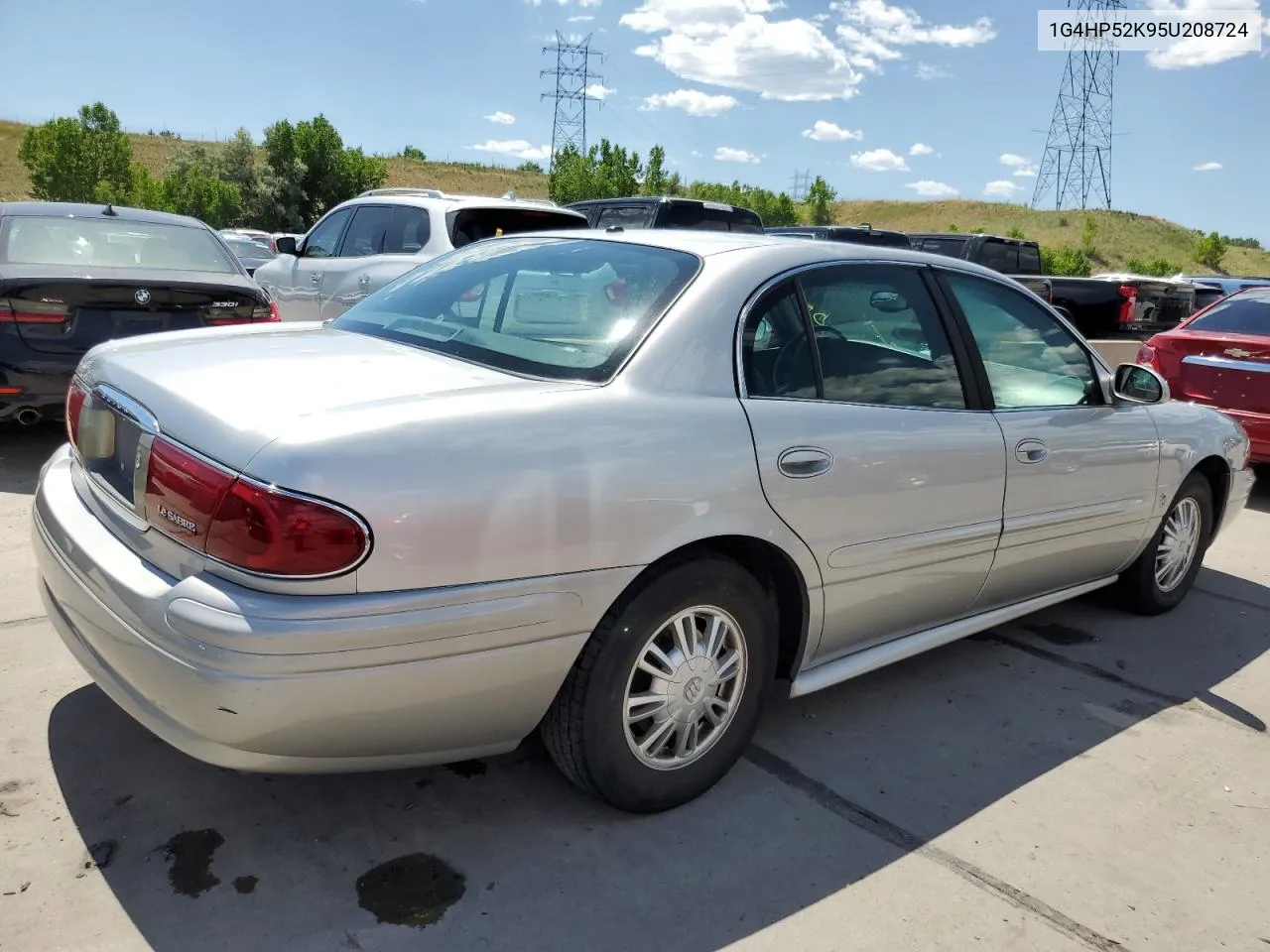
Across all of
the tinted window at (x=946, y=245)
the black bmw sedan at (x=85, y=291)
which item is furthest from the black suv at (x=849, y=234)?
the black bmw sedan at (x=85, y=291)

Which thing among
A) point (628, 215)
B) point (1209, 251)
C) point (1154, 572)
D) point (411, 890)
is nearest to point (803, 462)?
point (411, 890)

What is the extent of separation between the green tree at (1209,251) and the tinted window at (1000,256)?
6270cm

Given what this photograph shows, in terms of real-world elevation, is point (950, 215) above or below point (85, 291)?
above

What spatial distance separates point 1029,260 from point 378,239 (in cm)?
1208

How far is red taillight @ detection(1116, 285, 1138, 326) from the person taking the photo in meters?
13.9

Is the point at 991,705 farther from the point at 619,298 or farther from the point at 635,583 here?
the point at 619,298

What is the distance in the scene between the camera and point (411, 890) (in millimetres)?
2350

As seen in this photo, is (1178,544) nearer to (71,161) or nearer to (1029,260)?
(1029,260)

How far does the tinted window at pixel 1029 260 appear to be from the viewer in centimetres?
1587

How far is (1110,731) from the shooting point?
3473 millimetres

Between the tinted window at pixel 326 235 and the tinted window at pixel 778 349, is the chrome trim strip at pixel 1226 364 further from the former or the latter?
the tinted window at pixel 326 235

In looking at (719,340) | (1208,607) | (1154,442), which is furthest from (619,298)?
(1208,607)

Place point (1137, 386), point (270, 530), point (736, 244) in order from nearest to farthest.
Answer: point (270, 530)
point (736, 244)
point (1137, 386)

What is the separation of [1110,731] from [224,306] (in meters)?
5.09
